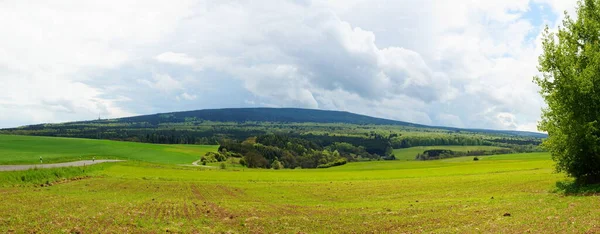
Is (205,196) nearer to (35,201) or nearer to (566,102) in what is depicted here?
(35,201)

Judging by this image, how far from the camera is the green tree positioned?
104ft

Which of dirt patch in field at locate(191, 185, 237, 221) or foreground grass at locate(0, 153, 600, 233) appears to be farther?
dirt patch in field at locate(191, 185, 237, 221)

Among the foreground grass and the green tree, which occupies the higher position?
the green tree

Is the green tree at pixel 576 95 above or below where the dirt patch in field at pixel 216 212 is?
above

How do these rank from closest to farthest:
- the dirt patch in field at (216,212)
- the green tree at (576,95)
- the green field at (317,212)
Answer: the green field at (317,212) < the dirt patch in field at (216,212) < the green tree at (576,95)

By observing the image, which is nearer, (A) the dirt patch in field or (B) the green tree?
(A) the dirt patch in field

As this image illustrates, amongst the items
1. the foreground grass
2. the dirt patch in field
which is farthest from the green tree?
the dirt patch in field

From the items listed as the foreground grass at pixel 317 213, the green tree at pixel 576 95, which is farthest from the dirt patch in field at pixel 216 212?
the green tree at pixel 576 95

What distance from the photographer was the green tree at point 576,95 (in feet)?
104

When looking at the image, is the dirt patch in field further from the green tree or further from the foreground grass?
the green tree

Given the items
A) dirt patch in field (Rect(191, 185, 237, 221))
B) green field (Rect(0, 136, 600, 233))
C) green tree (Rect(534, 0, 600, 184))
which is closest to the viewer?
green field (Rect(0, 136, 600, 233))

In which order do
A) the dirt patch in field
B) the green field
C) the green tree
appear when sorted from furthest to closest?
1. the green tree
2. the dirt patch in field
3. the green field

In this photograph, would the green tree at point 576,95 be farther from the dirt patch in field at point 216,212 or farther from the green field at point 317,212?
the dirt patch in field at point 216,212

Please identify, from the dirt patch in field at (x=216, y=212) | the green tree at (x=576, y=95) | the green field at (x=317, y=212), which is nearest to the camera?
the green field at (x=317, y=212)
